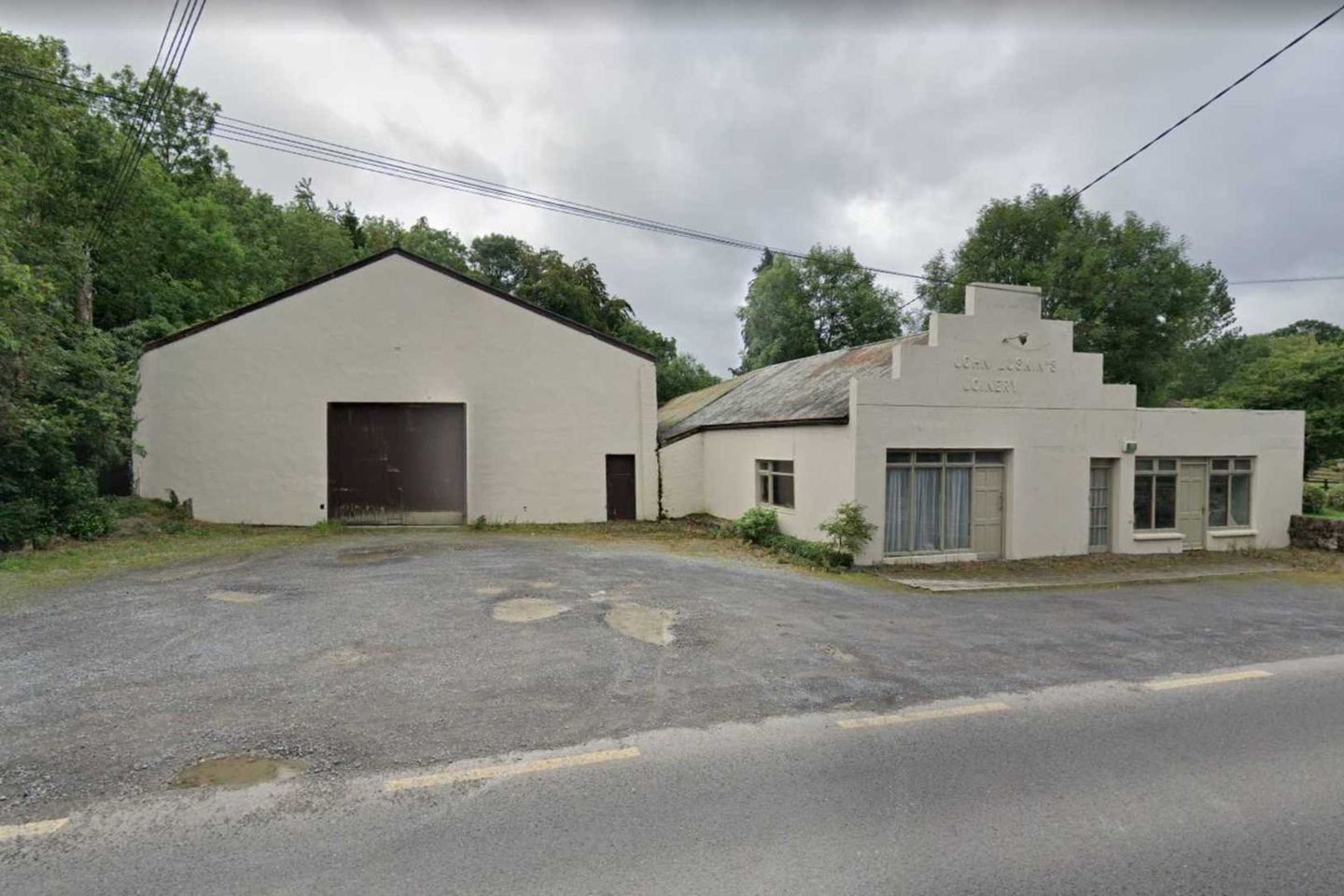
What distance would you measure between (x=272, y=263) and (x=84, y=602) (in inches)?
974

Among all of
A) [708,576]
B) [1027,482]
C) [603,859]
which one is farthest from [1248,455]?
[603,859]

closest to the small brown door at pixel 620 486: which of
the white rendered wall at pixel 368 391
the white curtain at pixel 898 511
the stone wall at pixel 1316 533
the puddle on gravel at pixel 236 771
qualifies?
the white rendered wall at pixel 368 391

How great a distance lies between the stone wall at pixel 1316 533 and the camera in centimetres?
1491

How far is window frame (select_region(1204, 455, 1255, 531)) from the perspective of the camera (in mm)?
15164

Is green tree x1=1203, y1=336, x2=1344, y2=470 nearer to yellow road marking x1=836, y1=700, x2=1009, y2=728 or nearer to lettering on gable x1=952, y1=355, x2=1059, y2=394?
lettering on gable x1=952, y1=355, x2=1059, y2=394

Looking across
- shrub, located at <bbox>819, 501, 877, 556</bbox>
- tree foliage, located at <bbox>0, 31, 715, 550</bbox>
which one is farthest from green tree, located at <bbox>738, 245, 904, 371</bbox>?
shrub, located at <bbox>819, 501, 877, 556</bbox>

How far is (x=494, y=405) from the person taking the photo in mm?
17141

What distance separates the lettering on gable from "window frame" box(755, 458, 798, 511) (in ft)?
13.6

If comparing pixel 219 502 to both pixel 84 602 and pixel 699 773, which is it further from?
pixel 699 773

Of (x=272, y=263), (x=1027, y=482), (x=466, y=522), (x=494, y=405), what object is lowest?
(x=466, y=522)

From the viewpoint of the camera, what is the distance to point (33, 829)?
10.7 feet

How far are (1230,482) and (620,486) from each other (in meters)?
15.6

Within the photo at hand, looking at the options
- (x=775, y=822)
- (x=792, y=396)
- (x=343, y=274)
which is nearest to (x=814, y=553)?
(x=792, y=396)

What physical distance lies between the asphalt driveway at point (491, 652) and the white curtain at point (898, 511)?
2485 millimetres
